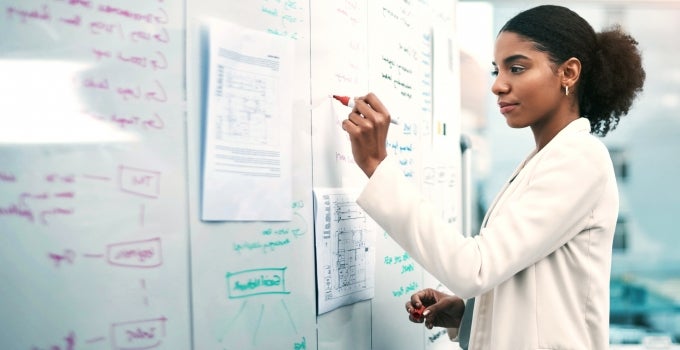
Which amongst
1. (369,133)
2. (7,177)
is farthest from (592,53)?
(7,177)

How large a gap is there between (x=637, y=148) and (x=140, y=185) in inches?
148

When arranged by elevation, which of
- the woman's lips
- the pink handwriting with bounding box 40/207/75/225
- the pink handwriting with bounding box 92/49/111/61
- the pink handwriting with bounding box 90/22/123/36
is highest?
the pink handwriting with bounding box 90/22/123/36

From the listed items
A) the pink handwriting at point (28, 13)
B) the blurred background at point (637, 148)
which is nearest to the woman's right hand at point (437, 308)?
the pink handwriting at point (28, 13)

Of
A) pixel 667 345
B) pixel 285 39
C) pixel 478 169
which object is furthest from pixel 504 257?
pixel 667 345

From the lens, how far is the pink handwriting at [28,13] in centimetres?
79

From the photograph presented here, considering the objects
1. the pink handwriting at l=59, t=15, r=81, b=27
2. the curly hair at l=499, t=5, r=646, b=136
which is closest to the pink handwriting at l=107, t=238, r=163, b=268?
the pink handwriting at l=59, t=15, r=81, b=27

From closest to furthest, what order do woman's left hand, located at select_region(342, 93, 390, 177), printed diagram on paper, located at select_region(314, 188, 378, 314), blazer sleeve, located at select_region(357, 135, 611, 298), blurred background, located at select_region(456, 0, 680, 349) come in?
blazer sleeve, located at select_region(357, 135, 611, 298)
woman's left hand, located at select_region(342, 93, 390, 177)
printed diagram on paper, located at select_region(314, 188, 378, 314)
blurred background, located at select_region(456, 0, 680, 349)

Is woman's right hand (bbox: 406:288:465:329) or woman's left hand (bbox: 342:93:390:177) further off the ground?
woman's left hand (bbox: 342:93:390:177)

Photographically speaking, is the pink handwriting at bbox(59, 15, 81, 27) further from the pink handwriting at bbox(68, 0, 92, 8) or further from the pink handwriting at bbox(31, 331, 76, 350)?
the pink handwriting at bbox(31, 331, 76, 350)

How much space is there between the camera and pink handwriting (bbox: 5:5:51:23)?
0.79 meters

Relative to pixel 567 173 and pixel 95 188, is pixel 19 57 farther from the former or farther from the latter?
pixel 567 173

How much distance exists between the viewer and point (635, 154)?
3.93 metres

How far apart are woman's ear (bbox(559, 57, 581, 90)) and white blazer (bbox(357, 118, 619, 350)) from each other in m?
0.13

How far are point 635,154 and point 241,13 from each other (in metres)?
3.55
